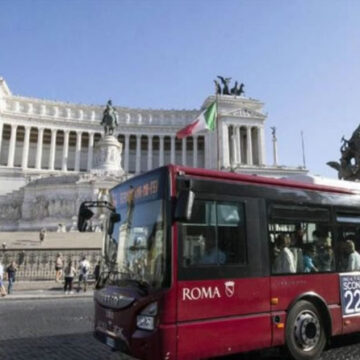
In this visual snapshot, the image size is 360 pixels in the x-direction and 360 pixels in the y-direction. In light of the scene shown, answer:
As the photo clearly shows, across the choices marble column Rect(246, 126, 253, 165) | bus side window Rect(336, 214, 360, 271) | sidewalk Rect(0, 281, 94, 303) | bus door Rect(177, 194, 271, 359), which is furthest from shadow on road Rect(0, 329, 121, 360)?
marble column Rect(246, 126, 253, 165)

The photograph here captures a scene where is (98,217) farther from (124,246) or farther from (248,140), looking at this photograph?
(248,140)

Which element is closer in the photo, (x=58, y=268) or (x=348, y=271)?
(x=348, y=271)

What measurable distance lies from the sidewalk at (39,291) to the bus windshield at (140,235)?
1234cm

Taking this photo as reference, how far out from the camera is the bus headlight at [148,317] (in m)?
5.22

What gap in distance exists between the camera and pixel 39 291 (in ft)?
62.8

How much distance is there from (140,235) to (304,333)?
130 inches

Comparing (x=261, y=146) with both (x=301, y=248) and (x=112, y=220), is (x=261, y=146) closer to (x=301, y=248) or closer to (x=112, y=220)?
(x=301, y=248)

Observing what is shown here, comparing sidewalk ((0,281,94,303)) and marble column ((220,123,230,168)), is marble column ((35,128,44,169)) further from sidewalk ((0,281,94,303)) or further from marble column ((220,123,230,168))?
sidewalk ((0,281,94,303))

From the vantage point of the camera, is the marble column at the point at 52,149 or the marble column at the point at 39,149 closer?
the marble column at the point at 39,149

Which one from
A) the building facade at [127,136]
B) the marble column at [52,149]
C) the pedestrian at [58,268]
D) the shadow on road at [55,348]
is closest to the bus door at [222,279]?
the shadow on road at [55,348]

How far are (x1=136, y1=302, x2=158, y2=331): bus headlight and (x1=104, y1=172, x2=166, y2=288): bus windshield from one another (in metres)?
0.29

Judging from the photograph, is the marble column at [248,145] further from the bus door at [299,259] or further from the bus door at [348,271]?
the bus door at [299,259]

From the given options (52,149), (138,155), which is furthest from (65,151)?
(138,155)

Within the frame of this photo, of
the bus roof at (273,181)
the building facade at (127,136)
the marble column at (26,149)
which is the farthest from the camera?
the building facade at (127,136)
